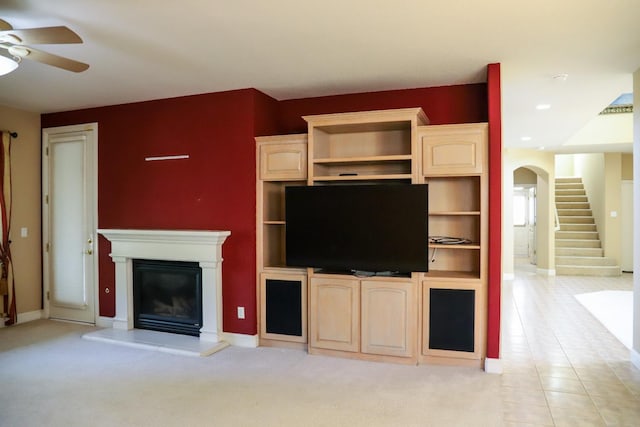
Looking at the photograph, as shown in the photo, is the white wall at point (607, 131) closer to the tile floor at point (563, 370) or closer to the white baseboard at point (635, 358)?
the tile floor at point (563, 370)

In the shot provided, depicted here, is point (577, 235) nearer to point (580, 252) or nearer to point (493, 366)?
point (580, 252)

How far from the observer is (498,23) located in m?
2.90

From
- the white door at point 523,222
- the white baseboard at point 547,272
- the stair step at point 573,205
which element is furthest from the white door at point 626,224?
the white door at point 523,222

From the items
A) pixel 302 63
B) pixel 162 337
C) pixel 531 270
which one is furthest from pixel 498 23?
pixel 531 270

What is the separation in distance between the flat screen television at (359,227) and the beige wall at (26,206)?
357 centimetres

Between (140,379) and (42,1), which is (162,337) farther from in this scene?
(42,1)

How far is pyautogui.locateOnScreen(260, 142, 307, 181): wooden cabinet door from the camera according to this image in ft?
14.3

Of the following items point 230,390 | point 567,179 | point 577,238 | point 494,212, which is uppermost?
point 567,179

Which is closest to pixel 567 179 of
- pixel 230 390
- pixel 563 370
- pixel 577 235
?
pixel 577 235

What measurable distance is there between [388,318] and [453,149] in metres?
1.62

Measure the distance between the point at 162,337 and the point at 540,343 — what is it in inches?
156

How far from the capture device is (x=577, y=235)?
10.1 m

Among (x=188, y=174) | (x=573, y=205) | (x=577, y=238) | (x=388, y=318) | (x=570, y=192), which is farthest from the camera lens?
(x=570, y=192)

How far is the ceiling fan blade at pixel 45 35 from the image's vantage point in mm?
2371
